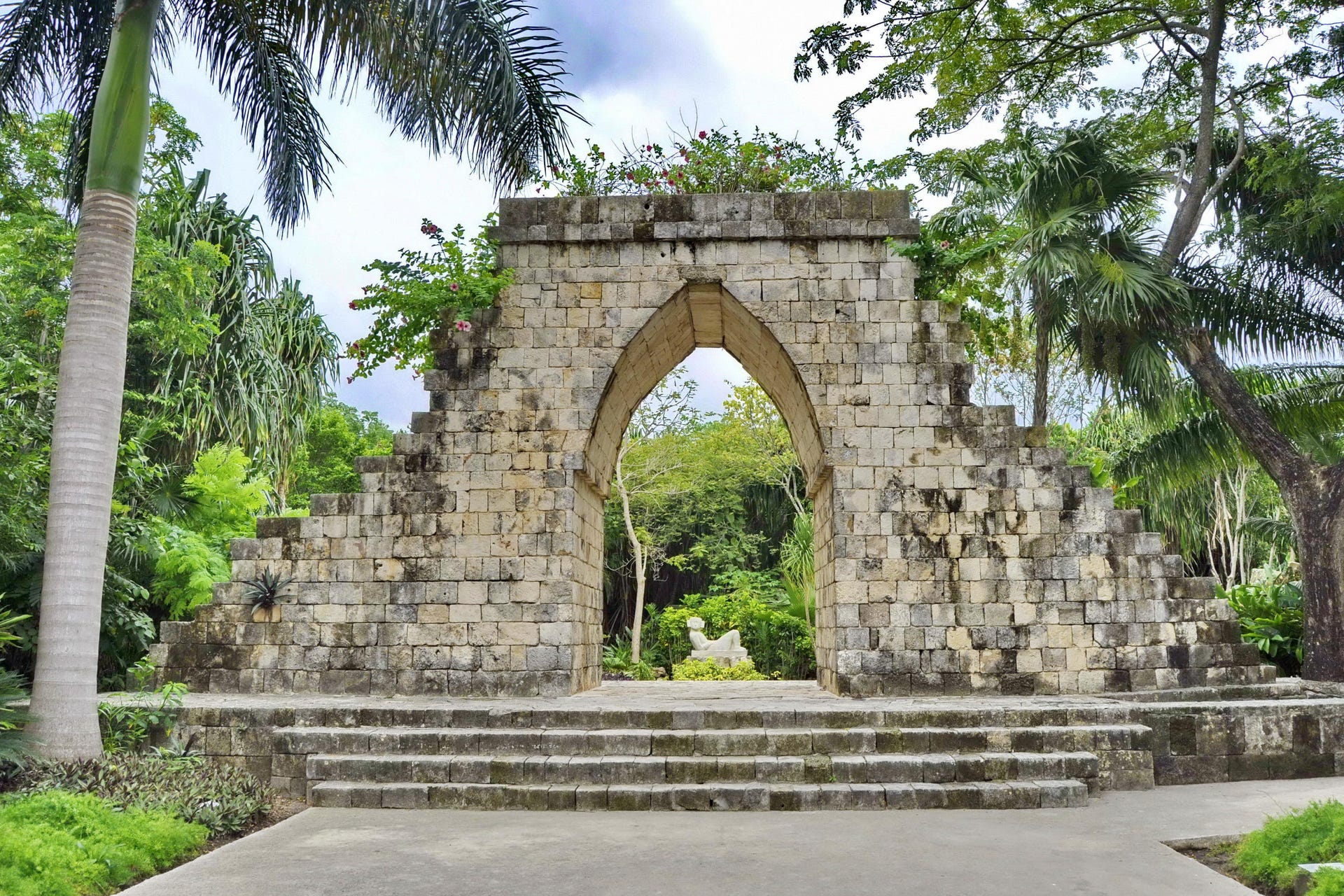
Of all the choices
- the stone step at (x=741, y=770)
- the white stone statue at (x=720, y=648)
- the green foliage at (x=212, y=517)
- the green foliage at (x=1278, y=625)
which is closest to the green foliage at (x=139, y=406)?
the green foliage at (x=212, y=517)

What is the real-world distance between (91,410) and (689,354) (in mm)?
6636

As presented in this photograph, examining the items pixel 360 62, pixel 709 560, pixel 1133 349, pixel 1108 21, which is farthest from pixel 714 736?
pixel 709 560

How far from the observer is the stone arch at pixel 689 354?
371 inches

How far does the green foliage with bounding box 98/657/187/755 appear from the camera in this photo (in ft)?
22.4

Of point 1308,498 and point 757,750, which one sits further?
point 1308,498

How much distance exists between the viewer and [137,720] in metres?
6.95

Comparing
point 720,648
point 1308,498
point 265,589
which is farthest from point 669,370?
point 1308,498

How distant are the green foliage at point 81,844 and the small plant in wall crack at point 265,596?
361cm

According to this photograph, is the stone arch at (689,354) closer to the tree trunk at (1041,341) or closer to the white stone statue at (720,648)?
the tree trunk at (1041,341)

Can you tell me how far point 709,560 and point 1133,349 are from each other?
13.3 meters

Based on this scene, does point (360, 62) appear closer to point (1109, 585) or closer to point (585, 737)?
point (585, 737)

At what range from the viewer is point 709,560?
22.5m

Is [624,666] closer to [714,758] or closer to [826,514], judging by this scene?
[826,514]

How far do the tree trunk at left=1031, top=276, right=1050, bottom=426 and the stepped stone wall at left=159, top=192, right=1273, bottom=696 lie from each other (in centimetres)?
220
